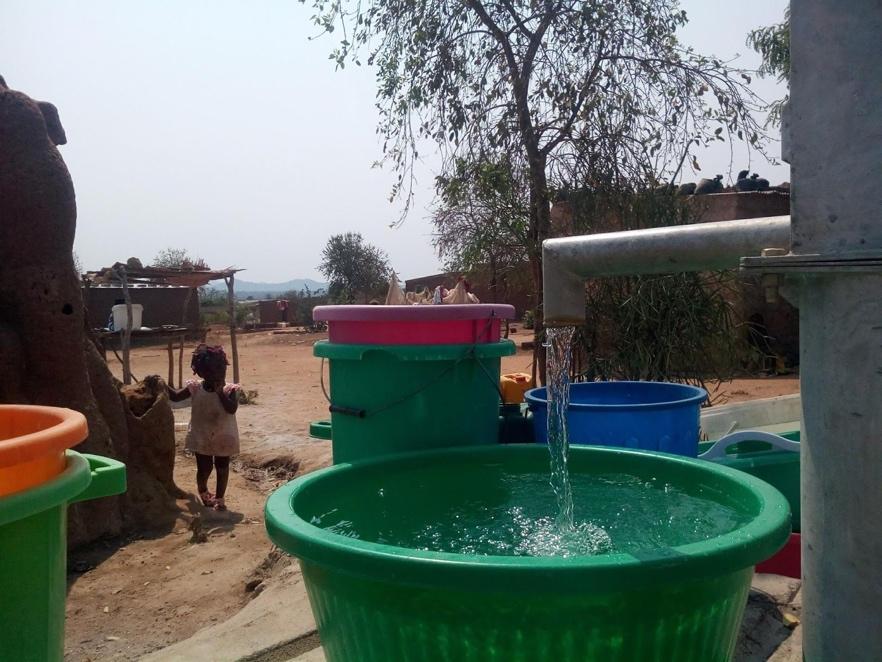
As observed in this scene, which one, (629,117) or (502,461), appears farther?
(629,117)

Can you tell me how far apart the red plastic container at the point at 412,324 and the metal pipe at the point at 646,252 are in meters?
0.38

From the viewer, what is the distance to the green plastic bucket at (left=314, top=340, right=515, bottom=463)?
2.02 meters

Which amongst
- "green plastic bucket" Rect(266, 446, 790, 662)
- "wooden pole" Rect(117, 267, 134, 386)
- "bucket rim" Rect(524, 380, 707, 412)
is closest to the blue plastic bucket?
"bucket rim" Rect(524, 380, 707, 412)

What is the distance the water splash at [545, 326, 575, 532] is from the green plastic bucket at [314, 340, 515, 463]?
0.75ft

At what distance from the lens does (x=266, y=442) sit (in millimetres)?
6699

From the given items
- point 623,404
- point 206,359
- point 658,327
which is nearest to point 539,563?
point 623,404

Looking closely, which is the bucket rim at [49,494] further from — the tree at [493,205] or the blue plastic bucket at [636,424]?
the tree at [493,205]

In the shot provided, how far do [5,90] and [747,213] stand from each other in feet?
30.1

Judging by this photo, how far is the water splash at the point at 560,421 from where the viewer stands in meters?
1.80

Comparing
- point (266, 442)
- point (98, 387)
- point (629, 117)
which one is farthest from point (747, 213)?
point (98, 387)

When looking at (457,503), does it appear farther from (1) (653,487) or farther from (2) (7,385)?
(2) (7,385)

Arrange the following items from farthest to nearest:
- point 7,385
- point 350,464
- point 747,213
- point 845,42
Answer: point 747,213 → point 7,385 → point 350,464 → point 845,42

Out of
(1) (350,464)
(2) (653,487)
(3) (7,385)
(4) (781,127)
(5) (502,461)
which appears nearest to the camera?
(4) (781,127)

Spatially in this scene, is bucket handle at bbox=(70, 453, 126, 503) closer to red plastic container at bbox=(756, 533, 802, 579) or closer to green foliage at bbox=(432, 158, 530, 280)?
red plastic container at bbox=(756, 533, 802, 579)
